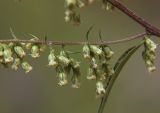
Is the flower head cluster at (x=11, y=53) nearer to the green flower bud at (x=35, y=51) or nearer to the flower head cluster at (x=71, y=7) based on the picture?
the green flower bud at (x=35, y=51)

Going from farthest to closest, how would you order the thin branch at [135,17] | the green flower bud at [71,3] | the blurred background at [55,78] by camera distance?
the blurred background at [55,78] → the thin branch at [135,17] → the green flower bud at [71,3]

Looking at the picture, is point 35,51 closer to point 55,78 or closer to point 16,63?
point 16,63

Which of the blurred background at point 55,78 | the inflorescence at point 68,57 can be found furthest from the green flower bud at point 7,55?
the blurred background at point 55,78

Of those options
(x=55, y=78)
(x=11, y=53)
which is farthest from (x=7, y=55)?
(x=55, y=78)

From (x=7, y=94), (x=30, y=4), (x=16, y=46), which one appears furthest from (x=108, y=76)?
(x=30, y=4)

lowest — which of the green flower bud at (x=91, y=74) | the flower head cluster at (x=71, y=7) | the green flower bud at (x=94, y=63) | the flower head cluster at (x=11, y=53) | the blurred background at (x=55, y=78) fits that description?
the green flower bud at (x=91, y=74)

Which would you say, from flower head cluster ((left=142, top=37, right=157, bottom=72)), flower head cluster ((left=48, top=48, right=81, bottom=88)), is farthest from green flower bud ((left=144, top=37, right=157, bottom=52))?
flower head cluster ((left=48, top=48, right=81, bottom=88))
